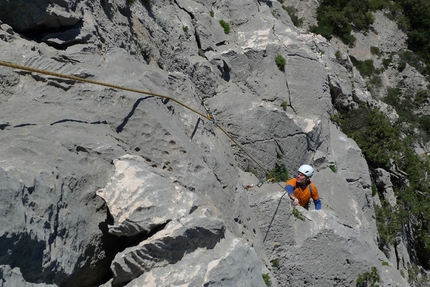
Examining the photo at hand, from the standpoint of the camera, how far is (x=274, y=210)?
919 cm

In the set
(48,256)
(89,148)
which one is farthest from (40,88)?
(48,256)

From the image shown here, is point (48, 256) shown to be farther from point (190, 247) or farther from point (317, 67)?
point (317, 67)

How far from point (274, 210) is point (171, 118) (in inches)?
A: 109

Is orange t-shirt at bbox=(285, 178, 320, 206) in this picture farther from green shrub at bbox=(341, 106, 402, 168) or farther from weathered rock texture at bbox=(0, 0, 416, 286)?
green shrub at bbox=(341, 106, 402, 168)

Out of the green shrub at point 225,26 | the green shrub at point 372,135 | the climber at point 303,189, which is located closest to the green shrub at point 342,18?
the green shrub at point 372,135

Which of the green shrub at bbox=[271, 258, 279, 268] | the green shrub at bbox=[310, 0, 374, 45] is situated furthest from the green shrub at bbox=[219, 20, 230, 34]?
the green shrub at bbox=[310, 0, 374, 45]

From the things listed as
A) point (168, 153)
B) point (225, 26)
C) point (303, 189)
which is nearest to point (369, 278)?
point (303, 189)

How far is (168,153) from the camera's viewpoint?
750 cm

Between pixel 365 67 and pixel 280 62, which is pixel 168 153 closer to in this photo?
pixel 280 62

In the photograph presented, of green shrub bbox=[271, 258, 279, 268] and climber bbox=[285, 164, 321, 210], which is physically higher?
climber bbox=[285, 164, 321, 210]

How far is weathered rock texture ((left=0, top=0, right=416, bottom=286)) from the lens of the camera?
5668 mm

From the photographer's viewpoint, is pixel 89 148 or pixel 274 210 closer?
pixel 89 148

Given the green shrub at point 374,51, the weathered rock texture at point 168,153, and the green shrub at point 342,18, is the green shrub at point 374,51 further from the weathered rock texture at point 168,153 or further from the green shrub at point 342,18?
the weathered rock texture at point 168,153

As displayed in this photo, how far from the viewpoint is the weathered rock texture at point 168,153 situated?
18.6ft
